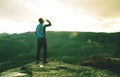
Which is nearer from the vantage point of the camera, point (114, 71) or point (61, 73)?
point (61, 73)

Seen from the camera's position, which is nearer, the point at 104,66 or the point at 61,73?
the point at 61,73

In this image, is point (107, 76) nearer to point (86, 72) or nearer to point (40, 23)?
point (86, 72)

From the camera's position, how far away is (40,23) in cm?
2464

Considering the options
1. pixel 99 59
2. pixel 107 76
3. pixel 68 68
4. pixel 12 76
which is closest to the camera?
pixel 12 76

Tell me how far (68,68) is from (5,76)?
5.96m

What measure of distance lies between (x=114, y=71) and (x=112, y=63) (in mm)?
829

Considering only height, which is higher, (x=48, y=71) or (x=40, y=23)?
(x=40, y=23)

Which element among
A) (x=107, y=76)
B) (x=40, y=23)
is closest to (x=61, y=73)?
(x=107, y=76)

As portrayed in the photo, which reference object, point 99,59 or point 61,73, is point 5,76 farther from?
point 99,59

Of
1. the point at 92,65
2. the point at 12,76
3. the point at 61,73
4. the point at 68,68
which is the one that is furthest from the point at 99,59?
the point at 12,76

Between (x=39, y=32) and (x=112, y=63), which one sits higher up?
(x=39, y=32)

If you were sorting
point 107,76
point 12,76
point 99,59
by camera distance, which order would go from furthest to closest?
point 99,59 → point 107,76 → point 12,76

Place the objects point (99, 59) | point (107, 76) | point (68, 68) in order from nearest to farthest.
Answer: point (107, 76), point (68, 68), point (99, 59)

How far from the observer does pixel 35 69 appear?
2306 cm
